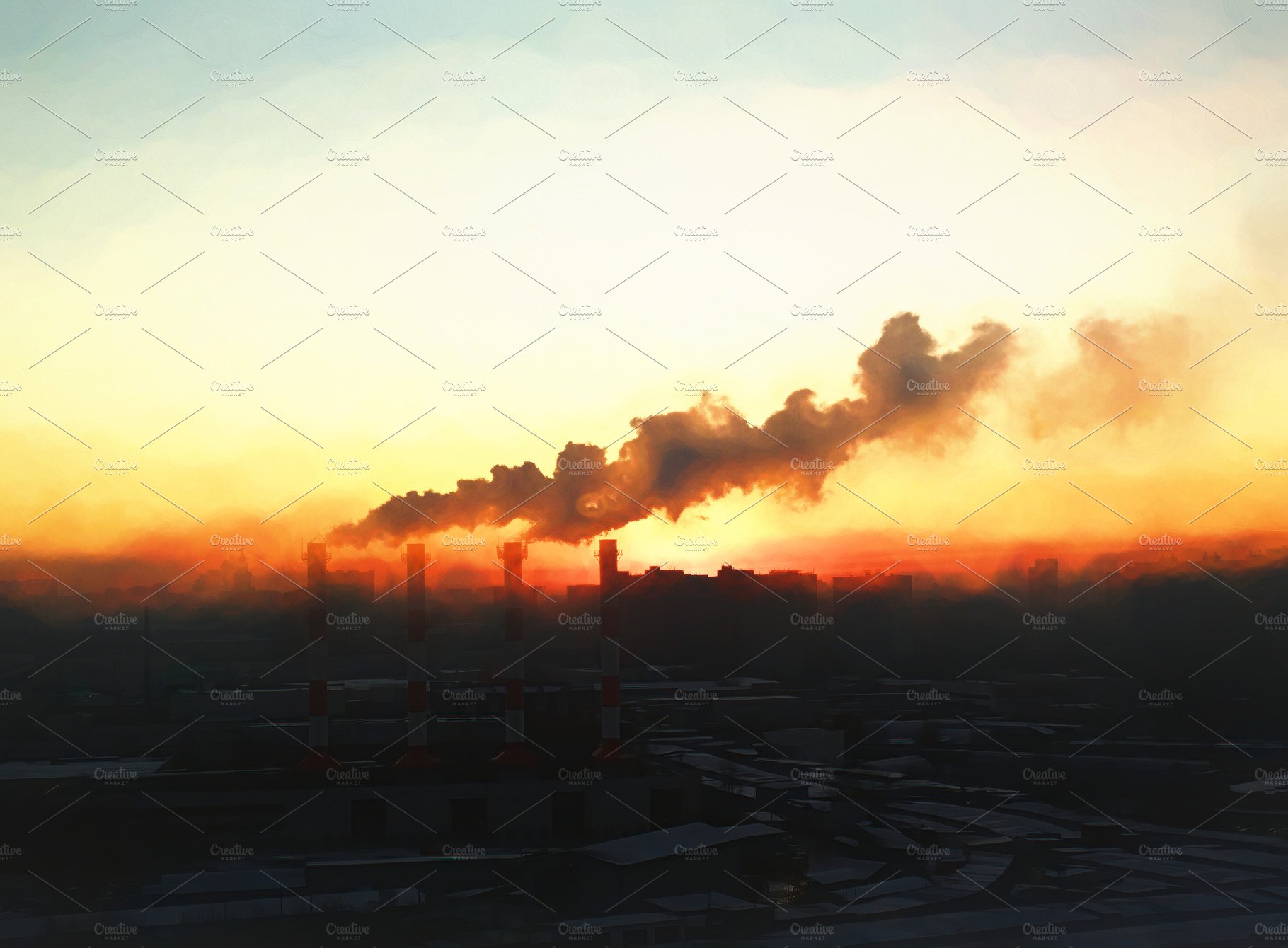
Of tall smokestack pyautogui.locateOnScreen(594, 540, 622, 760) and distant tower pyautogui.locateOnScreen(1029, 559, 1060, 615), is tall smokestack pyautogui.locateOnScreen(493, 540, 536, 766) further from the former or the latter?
distant tower pyautogui.locateOnScreen(1029, 559, 1060, 615)

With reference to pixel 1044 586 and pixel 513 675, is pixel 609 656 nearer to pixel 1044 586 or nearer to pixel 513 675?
pixel 513 675

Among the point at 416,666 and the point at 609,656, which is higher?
the point at 609,656

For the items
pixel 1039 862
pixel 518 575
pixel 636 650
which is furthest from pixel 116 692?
pixel 1039 862
